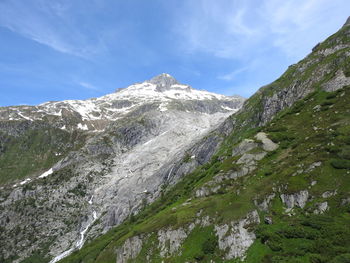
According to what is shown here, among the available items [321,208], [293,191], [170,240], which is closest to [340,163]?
[293,191]

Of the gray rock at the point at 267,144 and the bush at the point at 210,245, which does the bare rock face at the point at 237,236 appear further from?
the gray rock at the point at 267,144

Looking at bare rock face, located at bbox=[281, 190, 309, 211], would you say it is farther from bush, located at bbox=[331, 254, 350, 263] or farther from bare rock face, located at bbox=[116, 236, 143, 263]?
bare rock face, located at bbox=[116, 236, 143, 263]

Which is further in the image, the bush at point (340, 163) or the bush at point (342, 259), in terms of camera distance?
the bush at point (340, 163)

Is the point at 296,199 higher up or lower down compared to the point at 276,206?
higher up

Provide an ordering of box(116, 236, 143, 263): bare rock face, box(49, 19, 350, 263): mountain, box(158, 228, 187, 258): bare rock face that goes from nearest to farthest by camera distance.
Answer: box(49, 19, 350, 263): mountain, box(158, 228, 187, 258): bare rock face, box(116, 236, 143, 263): bare rock face

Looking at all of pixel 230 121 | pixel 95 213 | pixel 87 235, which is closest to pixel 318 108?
pixel 230 121

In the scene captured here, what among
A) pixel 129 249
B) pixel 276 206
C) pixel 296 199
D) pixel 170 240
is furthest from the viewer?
pixel 129 249

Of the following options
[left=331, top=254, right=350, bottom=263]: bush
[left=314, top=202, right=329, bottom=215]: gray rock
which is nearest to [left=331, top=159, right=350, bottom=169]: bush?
[left=314, top=202, right=329, bottom=215]: gray rock

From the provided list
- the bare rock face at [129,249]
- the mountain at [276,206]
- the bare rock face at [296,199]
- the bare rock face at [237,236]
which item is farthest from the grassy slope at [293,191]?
the bare rock face at [129,249]

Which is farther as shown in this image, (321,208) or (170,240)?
(170,240)

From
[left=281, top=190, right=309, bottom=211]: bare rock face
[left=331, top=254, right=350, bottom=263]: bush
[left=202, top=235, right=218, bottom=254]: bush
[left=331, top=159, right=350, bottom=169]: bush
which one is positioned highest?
[left=331, top=159, right=350, bottom=169]: bush

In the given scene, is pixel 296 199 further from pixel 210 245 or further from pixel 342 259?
pixel 210 245

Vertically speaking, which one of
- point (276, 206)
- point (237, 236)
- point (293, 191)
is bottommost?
point (237, 236)

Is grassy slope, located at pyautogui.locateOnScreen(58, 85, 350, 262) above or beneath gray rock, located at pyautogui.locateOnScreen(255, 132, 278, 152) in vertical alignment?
beneath
